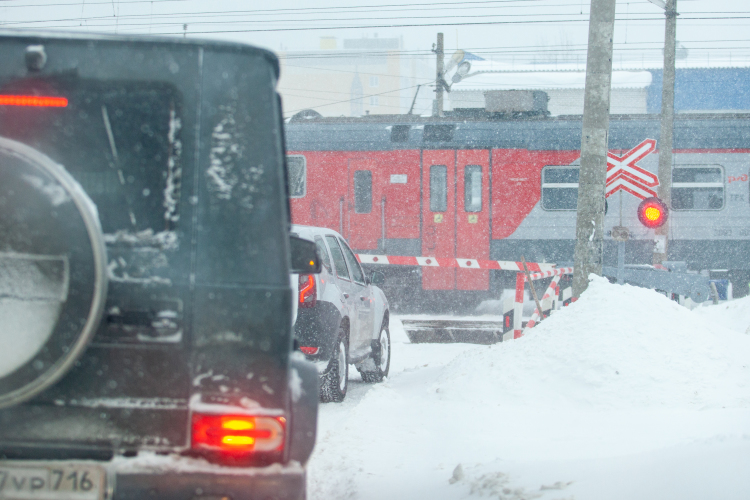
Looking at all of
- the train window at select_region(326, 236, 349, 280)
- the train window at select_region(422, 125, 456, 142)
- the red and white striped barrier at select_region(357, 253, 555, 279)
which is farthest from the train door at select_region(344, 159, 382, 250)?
the train window at select_region(326, 236, 349, 280)

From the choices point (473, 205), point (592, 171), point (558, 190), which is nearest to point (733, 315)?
point (592, 171)

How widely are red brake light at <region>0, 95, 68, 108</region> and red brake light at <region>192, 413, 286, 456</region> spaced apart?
1110mm

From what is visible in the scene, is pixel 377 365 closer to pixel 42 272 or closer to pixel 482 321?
pixel 482 321

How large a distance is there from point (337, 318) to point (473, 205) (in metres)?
8.63

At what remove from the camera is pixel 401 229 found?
604 inches

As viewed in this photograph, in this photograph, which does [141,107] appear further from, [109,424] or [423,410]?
[423,410]

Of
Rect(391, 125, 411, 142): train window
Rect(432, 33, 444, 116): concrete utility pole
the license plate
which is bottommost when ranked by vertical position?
the license plate

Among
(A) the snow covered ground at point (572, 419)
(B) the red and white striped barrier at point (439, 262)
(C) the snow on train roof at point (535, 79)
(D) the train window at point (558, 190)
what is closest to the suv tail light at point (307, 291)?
(A) the snow covered ground at point (572, 419)

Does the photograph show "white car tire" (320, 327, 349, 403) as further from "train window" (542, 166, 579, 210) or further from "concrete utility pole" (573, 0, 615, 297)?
"train window" (542, 166, 579, 210)

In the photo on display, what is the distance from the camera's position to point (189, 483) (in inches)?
100

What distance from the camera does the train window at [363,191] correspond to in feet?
50.5

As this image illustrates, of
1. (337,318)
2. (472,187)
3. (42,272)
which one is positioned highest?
(42,272)

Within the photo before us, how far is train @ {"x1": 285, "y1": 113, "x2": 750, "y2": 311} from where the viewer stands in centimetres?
1524

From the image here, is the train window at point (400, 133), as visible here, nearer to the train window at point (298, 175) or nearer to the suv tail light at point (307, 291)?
the train window at point (298, 175)
